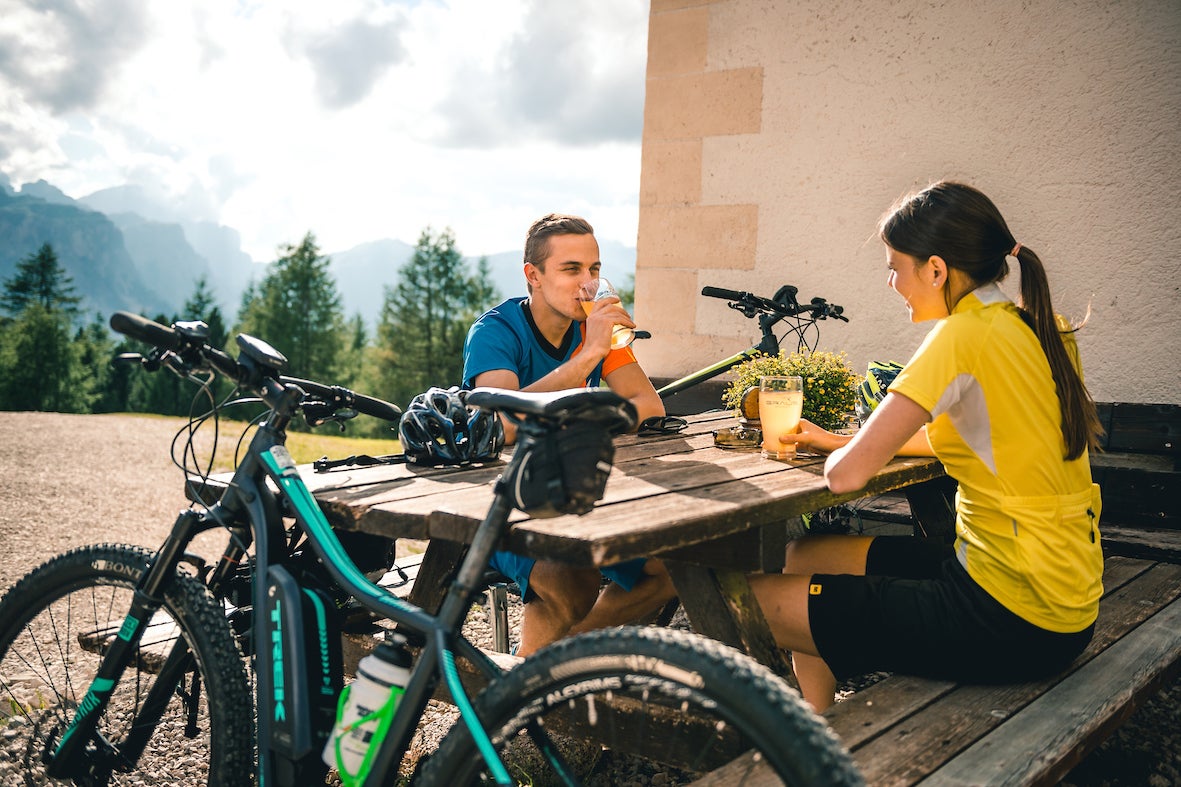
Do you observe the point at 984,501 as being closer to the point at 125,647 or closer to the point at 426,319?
the point at 125,647

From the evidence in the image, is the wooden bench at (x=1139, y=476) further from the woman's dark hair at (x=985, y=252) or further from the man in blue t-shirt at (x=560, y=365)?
the man in blue t-shirt at (x=560, y=365)

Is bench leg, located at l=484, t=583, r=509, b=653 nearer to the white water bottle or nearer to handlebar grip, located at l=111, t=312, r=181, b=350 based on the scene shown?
the white water bottle

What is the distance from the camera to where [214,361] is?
1.89 meters

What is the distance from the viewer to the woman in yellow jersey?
1823 millimetres

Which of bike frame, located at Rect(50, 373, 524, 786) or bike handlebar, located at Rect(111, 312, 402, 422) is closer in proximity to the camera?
bike frame, located at Rect(50, 373, 524, 786)

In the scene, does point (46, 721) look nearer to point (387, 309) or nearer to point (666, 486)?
point (666, 486)

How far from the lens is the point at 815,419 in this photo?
2.55 metres

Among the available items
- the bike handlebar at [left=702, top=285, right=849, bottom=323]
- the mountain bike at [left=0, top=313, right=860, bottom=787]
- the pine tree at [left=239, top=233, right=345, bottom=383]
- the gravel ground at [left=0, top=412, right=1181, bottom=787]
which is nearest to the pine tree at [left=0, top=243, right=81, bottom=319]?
the pine tree at [left=239, top=233, right=345, bottom=383]

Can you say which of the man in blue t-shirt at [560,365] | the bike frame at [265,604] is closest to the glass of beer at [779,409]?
the man in blue t-shirt at [560,365]

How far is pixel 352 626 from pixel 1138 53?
392cm

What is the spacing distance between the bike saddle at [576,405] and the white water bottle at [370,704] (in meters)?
0.51

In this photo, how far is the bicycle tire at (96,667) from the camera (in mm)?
1799

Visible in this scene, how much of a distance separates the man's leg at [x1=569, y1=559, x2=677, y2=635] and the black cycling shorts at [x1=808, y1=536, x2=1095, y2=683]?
2.16 ft

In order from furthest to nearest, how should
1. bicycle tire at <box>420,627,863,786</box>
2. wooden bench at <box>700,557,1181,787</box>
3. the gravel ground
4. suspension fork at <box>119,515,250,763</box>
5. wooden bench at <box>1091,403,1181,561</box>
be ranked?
1. wooden bench at <box>1091,403,1181,561</box>
2. the gravel ground
3. suspension fork at <box>119,515,250,763</box>
4. wooden bench at <box>700,557,1181,787</box>
5. bicycle tire at <box>420,627,863,786</box>
